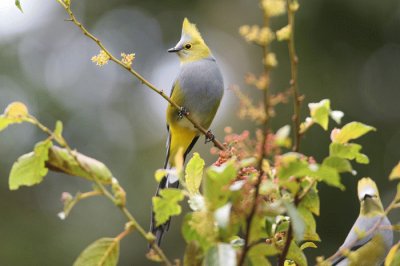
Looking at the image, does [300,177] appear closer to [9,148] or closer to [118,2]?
[9,148]

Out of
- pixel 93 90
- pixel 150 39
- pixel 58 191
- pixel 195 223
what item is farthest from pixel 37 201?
pixel 195 223

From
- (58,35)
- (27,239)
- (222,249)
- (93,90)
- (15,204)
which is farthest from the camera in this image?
(58,35)

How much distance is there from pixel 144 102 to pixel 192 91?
296 inches

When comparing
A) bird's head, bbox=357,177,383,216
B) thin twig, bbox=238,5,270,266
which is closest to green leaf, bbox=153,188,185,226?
thin twig, bbox=238,5,270,266

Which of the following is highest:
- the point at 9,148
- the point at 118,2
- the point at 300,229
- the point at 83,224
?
the point at 118,2

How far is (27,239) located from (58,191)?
79cm

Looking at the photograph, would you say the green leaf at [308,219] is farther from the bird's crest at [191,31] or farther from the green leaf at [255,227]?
the bird's crest at [191,31]

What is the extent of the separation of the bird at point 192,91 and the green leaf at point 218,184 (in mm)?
2390

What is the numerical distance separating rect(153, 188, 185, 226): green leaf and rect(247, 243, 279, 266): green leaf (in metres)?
0.14

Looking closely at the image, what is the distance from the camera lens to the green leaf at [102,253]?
1068 mm

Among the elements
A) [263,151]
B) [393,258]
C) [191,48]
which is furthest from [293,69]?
[191,48]

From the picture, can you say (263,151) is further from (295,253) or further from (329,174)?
(295,253)

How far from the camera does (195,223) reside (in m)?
1.03

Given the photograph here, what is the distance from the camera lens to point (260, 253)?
111cm
